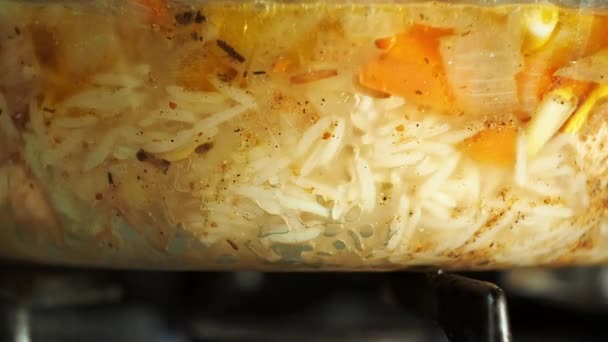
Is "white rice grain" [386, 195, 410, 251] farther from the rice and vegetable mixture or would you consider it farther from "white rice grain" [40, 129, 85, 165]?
"white rice grain" [40, 129, 85, 165]

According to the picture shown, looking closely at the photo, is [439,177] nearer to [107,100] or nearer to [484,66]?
[484,66]

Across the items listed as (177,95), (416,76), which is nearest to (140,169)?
(177,95)

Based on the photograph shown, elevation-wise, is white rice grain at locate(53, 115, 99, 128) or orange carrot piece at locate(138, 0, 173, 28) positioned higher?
orange carrot piece at locate(138, 0, 173, 28)

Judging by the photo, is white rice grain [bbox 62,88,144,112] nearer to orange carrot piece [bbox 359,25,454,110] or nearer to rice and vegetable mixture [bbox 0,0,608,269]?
rice and vegetable mixture [bbox 0,0,608,269]

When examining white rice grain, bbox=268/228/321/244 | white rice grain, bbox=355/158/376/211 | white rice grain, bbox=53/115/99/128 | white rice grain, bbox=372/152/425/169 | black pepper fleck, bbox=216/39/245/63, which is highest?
black pepper fleck, bbox=216/39/245/63

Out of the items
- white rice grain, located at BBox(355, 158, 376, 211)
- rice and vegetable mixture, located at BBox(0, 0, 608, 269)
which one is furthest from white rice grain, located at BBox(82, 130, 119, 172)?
white rice grain, located at BBox(355, 158, 376, 211)

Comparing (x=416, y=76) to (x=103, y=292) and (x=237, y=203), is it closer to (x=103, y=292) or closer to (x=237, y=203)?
(x=237, y=203)

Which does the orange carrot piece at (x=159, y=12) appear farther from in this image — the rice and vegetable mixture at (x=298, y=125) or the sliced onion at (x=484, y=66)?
the sliced onion at (x=484, y=66)

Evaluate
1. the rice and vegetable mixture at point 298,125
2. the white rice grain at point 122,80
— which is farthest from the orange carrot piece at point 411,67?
the white rice grain at point 122,80
